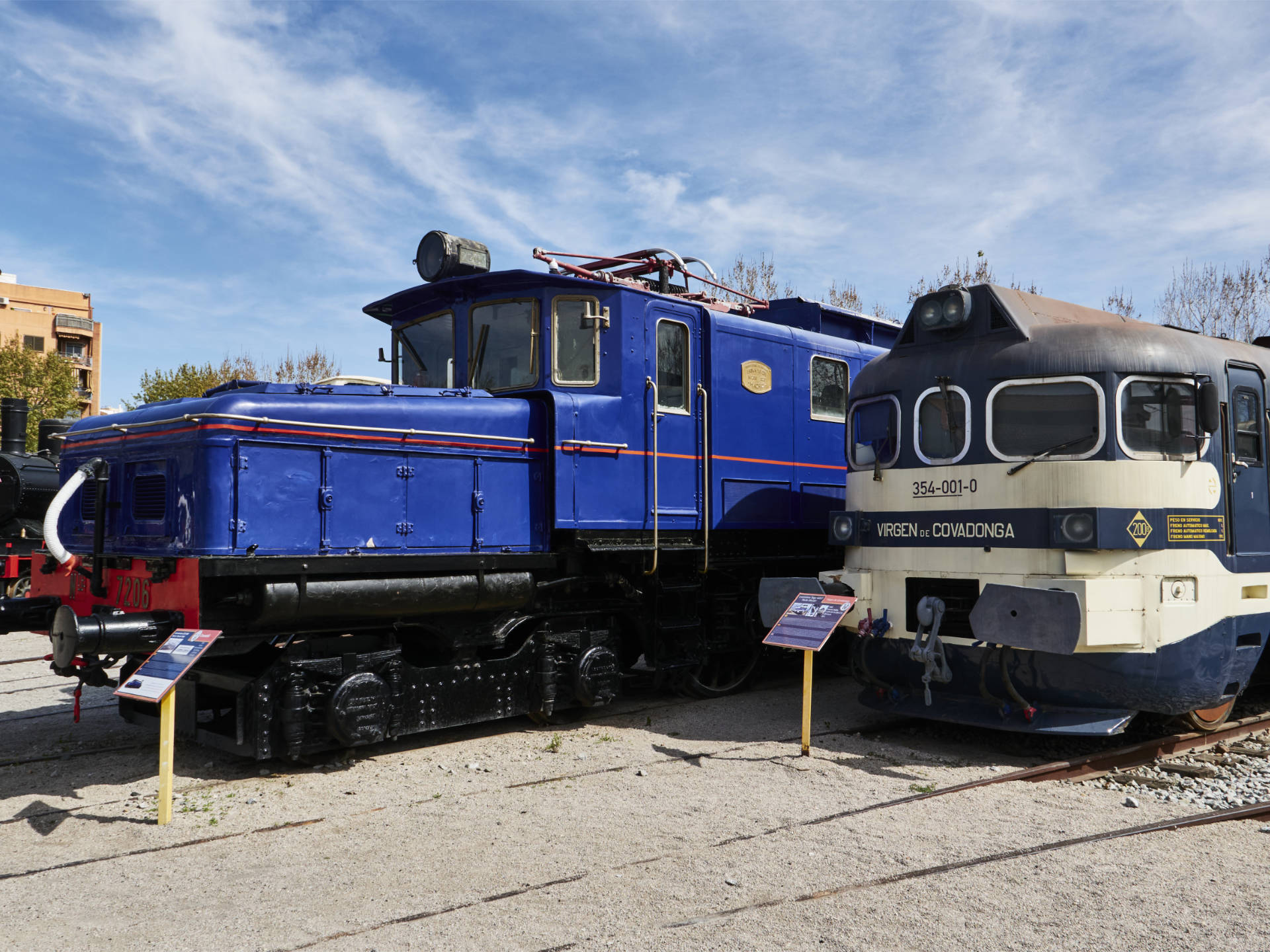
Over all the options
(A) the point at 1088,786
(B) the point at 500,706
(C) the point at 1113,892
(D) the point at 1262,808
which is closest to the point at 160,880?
(B) the point at 500,706

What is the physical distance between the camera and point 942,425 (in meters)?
7.68

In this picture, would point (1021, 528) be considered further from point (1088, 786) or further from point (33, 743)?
point (33, 743)

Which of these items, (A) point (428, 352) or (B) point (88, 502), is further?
(A) point (428, 352)

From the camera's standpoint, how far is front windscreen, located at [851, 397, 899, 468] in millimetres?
8094

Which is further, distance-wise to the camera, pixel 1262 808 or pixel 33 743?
pixel 33 743

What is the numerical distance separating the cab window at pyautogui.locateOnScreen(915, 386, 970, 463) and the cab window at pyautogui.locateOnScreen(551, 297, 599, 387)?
108 inches

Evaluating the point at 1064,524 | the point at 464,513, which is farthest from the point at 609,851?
the point at 1064,524

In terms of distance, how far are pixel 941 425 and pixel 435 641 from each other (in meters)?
4.47

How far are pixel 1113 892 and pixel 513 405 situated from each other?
5.25m

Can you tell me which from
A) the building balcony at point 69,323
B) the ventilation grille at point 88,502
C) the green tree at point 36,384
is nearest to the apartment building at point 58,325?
the building balcony at point 69,323

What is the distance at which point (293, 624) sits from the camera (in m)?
6.62

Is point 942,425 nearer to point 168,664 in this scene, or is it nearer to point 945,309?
point 945,309

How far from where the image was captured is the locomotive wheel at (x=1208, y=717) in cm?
748

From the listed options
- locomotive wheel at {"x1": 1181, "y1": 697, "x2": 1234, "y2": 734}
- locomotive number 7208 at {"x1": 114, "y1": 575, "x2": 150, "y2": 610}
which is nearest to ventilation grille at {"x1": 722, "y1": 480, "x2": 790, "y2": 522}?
locomotive wheel at {"x1": 1181, "y1": 697, "x2": 1234, "y2": 734}
